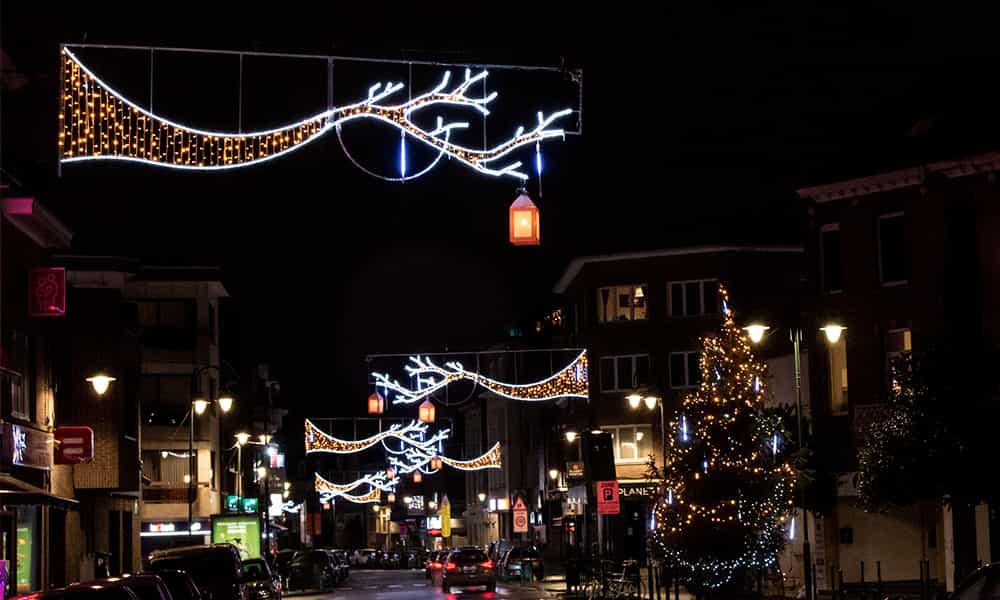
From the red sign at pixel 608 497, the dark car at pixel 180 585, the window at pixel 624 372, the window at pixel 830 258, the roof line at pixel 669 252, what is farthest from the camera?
the window at pixel 624 372

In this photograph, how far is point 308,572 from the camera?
201ft

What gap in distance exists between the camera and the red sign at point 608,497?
141 feet

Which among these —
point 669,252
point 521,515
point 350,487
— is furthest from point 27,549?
point 350,487

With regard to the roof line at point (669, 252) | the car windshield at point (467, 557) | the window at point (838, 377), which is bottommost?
the car windshield at point (467, 557)

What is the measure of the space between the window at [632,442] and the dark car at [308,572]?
14.4 m

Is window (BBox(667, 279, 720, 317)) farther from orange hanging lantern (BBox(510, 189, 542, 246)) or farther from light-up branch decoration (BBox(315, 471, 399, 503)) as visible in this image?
orange hanging lantern (BBox(510, 189, 542, 246))

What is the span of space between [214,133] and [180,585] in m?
6.86

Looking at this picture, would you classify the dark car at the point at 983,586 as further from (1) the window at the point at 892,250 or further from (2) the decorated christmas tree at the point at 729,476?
(1) the window at the point at 892,250

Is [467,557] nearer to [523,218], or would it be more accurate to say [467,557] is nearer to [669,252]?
[669,252]

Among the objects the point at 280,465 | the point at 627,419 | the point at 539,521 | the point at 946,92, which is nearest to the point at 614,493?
the point at 946,92

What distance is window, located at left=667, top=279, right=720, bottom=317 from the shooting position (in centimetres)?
6681

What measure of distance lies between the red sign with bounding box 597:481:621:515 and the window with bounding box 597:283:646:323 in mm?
25419

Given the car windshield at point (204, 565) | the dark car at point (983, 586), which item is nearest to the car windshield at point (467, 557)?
the car windshield at point (204, 565)

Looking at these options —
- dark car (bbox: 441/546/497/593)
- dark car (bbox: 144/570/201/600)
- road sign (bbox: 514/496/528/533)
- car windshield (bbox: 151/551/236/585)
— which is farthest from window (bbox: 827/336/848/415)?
dark car (bbox: 144/570/201/600)
